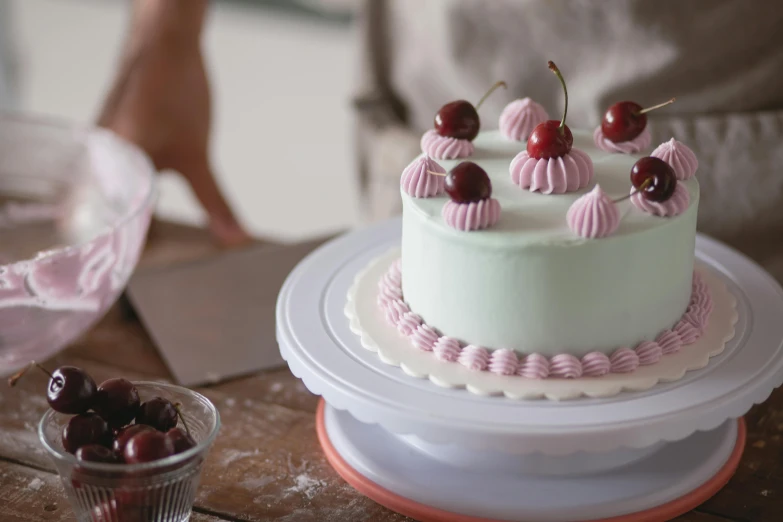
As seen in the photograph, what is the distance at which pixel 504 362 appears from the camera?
32.9 inches

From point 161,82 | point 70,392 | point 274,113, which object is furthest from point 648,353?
point 274,113

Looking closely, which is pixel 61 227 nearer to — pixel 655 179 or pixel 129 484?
pixel 129 484

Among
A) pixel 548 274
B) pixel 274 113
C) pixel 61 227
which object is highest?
pixel 548 274

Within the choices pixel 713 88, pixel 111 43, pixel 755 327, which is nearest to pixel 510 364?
pixel 755 327

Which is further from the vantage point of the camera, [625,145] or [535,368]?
[625,145]

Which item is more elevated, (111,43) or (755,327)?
(755,327)

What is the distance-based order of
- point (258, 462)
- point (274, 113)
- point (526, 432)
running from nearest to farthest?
point (526, 432) → point (258, 462) → point (274, 113)

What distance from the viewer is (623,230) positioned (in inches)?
32.3

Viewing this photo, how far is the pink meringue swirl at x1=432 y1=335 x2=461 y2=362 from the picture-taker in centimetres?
86

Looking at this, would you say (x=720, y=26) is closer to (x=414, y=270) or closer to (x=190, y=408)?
(x=414, y=270)

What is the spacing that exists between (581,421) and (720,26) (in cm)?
83

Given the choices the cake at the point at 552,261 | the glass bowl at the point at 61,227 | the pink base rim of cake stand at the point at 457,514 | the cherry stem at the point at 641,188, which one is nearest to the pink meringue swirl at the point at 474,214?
the cake at the point at 552,261

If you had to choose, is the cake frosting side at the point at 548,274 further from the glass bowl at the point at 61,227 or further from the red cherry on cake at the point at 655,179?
the glass bowl at the point at 61,227

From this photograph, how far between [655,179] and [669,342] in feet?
0.52
